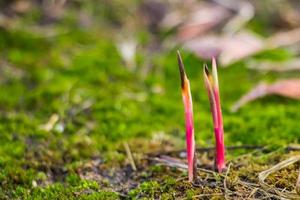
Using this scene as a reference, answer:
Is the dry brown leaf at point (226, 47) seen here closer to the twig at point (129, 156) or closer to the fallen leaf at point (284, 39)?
the fallen leaf at point (284, 39)

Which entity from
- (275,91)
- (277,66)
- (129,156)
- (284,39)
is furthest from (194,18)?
(129,156)

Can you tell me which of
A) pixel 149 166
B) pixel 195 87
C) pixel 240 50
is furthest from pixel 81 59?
pixel 149 166

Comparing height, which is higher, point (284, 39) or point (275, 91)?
point (284, 39)

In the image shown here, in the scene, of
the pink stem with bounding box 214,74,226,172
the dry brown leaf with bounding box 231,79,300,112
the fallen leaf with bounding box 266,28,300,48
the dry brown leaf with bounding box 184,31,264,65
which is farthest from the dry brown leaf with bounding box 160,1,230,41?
the pink stem with bounding box 214,74,226,172

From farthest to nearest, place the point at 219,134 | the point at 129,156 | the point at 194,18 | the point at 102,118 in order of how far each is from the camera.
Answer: the point at 194,18
the point at 102,118
the point at 129,156
the point at 219,134

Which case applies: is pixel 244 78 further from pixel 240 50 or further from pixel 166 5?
pixel 166 5

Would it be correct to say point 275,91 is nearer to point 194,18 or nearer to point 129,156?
point 129,156

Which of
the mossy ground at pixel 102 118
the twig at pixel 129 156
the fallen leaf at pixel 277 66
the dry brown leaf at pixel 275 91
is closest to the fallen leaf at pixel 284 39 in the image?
the mossy ground at pixel 102 118
